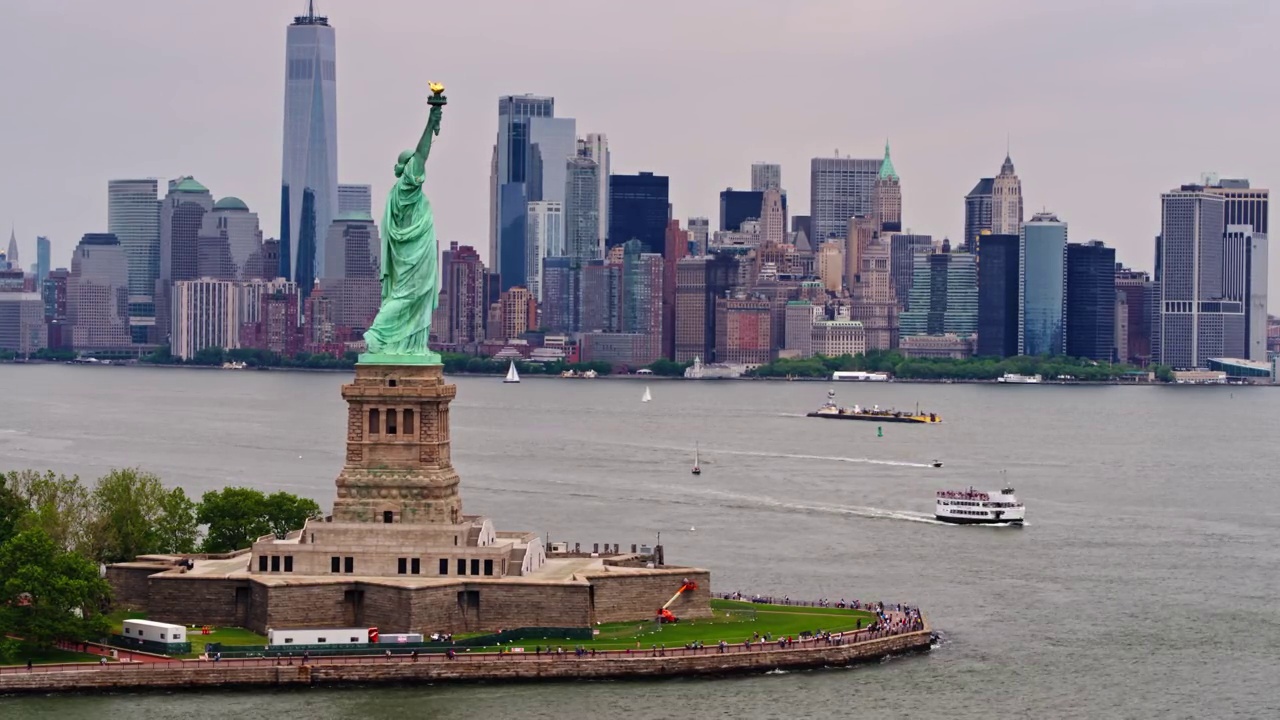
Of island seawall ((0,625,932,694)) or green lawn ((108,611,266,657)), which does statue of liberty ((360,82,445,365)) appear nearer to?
green lawn ((108,611,266,657))

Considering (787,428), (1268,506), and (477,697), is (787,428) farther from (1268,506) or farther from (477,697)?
(477,697)

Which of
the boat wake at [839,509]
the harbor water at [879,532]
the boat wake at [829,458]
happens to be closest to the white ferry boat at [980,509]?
the boat wake at [839,509]

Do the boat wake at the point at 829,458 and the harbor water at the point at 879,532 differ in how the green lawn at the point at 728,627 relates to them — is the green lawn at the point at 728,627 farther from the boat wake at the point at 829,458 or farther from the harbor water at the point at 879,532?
the boat wake at the point at 829,458

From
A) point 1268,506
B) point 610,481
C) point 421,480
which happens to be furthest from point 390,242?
point 1268,506

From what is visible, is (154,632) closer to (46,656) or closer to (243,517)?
(46,656)

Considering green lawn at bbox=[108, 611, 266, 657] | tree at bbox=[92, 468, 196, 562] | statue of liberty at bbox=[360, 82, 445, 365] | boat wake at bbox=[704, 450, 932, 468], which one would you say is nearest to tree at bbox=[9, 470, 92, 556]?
tree at bbox=[92, 468, 196, 562]

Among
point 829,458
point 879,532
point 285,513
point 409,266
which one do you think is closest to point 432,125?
point 409,266
